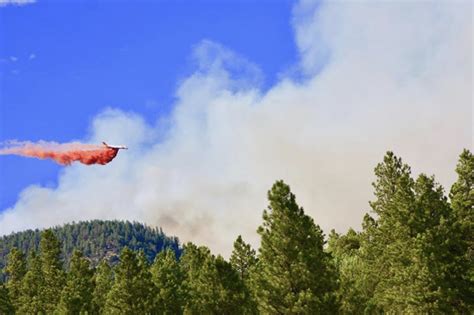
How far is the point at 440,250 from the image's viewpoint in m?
51.7

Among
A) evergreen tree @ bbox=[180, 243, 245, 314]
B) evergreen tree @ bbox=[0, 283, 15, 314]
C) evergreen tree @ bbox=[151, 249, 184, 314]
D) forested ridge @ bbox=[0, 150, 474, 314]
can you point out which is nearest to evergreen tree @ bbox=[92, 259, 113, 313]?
forested ridge @ bbox=[0, 150, 474, 314]

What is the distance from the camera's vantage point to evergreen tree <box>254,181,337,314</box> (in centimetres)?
4325

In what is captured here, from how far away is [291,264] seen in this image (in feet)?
146

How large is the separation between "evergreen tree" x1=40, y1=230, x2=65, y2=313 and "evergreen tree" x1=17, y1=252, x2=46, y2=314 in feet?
1.82

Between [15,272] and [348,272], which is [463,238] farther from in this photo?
[15,272]

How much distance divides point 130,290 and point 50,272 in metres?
36.2

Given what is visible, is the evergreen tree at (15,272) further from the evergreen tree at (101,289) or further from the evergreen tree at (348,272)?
the evergreen tree at (348,272)

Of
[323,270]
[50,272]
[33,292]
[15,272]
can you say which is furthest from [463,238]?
[15,272]

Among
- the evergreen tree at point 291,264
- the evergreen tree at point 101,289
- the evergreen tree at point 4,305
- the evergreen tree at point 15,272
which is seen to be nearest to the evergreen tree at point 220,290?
the evergreen tree at point 291,264

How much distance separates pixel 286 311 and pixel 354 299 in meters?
15.9

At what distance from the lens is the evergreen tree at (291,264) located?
43.2m

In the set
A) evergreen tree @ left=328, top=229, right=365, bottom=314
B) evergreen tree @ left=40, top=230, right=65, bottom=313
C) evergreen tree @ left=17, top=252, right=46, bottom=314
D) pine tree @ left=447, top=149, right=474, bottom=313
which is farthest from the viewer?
evergreen tree @ left=40, top=230, right=65, bottom=313

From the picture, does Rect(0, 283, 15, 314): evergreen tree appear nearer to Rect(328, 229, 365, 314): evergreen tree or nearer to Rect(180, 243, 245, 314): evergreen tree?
Rect(180, 243, 245, 314): evergreen tree

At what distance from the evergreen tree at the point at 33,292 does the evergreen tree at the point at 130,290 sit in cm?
2985
